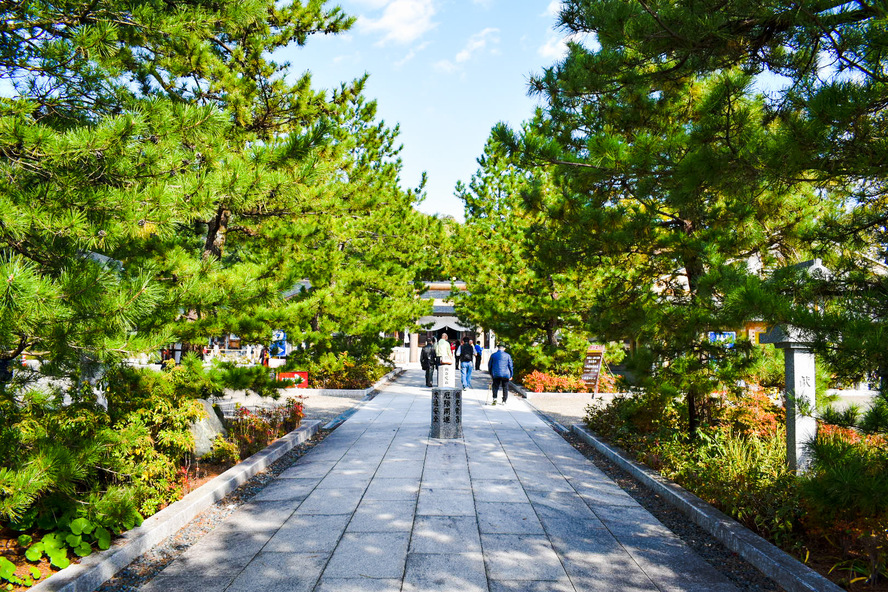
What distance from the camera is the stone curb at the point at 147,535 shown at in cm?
374

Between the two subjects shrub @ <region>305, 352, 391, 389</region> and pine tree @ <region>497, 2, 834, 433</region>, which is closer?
pine tree @ <region>497, 2, 834, 433</region>

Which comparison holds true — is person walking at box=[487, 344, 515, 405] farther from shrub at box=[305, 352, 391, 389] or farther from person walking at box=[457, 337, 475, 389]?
shrub at box=[305, 352, 391, 389]

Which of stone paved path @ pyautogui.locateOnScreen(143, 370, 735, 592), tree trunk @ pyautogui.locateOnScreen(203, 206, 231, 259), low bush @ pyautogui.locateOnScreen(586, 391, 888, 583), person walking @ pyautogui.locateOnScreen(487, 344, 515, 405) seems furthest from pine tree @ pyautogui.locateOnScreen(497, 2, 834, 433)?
person walking @ pyautogui.locateOnScreen(487, 344, 515, 405)

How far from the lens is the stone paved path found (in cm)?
413

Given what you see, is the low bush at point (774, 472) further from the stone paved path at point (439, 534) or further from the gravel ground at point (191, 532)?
the gravel ground at point (191, 532)

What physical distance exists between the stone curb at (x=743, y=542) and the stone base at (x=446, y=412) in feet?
11.5

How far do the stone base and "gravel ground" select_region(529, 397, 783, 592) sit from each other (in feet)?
6.92

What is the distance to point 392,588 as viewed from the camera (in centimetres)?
393

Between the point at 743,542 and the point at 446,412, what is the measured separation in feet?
19.0

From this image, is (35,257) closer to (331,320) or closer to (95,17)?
(95,17)

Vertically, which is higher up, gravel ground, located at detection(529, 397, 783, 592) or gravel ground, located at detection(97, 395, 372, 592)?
gravel ground, located at detection(529, 397, 783, 592)

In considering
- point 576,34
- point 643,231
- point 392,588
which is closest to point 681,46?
point 576,34

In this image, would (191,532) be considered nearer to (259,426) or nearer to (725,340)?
(259,426)

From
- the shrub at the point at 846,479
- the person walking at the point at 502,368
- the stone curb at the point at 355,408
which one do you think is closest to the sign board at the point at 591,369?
the person walking at the point at 502,368
